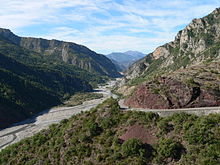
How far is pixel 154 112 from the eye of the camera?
41750mm

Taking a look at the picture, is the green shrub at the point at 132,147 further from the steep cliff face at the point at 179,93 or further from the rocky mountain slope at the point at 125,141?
the steep cliff face at the point at 179,93

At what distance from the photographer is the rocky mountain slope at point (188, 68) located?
4438 centimetres

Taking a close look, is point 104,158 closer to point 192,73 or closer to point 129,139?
point 129,139

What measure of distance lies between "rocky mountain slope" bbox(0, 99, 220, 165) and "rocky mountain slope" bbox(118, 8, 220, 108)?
16.8ft

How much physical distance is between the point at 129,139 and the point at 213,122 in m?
11.9

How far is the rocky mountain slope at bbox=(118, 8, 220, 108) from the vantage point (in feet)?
146

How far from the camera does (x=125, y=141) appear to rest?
37375mm

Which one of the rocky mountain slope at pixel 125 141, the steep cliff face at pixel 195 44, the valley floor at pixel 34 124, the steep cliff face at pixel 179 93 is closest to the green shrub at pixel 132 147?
the rocky mountain slope at pixel 125 141

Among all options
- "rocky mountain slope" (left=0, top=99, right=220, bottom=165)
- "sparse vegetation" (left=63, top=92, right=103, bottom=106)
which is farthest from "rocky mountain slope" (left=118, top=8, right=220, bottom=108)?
"sparse vegetation" (left=63, top=92, right=103, bottom=106)

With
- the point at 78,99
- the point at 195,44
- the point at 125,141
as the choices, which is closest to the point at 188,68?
the point at 125,141

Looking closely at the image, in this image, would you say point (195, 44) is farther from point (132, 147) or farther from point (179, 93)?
point (132, 147)

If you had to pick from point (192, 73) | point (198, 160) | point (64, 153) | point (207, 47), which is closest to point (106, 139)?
point (64, 153)

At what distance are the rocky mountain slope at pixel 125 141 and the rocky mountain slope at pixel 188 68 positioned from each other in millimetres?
5114

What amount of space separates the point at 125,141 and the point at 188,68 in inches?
1340
